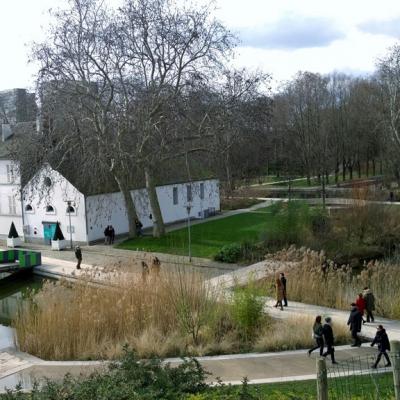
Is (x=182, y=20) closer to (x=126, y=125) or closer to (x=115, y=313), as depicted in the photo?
(x=126, y=125)

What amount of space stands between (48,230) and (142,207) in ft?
21.8

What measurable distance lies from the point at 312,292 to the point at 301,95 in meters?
51.3

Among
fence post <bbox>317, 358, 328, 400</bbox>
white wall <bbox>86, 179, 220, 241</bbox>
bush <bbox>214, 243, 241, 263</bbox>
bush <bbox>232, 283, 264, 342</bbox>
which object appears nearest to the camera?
fence post <bbox>317, 358, 328, 400</bbox>

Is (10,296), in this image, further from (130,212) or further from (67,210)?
(130,212)

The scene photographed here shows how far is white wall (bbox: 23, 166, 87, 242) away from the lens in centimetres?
3484

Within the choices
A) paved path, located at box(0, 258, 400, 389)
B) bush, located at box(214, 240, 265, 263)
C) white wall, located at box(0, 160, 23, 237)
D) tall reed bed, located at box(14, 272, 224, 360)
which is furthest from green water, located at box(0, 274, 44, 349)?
white wall, located at box(0, 160, 23, 237)

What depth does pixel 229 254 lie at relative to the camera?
28.3 meters

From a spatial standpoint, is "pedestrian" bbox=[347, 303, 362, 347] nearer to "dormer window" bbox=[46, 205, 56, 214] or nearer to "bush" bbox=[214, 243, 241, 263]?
"bush" bbox=[214, 243, 241, 263]

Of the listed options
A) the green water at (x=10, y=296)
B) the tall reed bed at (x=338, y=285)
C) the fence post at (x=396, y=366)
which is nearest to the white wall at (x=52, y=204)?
the green water at (x=10, y=296)

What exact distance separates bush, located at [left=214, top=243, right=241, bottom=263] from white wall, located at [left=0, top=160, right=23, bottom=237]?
16.4 metres

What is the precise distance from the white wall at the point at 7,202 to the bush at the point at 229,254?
16396mm

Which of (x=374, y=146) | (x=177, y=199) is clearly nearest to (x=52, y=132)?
(x=177, y=199)

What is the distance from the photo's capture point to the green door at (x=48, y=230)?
3594 cm

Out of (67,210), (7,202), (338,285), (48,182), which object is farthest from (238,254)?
(7,202)
